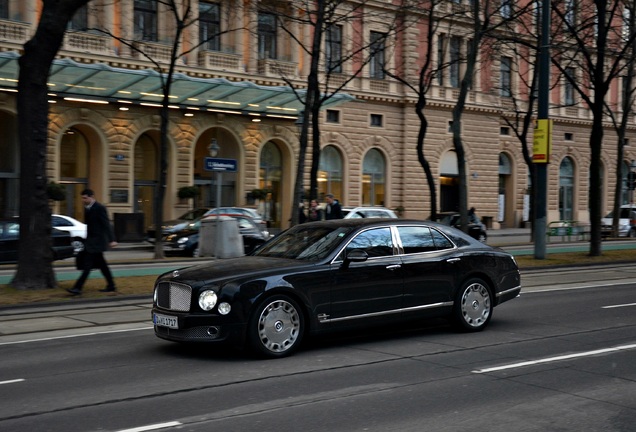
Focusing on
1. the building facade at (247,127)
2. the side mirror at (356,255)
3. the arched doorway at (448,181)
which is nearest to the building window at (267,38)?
the building facade at (247,127)

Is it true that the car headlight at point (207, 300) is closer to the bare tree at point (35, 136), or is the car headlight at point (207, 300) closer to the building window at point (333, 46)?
the bare tree at point (35, 136)

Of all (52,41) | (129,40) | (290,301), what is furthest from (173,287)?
(129,40)

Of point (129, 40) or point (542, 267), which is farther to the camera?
point (129, 40)

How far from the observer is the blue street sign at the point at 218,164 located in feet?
69.8

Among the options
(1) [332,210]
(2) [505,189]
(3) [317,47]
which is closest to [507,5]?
(3) [317,47]

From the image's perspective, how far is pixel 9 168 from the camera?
33.8 meters

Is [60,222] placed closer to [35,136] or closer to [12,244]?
[12,244]

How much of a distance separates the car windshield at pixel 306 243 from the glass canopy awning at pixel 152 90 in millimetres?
18819

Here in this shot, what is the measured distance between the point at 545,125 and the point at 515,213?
3003 centimetres

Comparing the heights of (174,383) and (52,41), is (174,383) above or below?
below

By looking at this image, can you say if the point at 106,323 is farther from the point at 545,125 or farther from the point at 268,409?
the point at 545,125

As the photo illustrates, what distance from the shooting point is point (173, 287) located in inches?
359

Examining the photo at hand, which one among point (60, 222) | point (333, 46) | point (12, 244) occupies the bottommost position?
point (12, 244)

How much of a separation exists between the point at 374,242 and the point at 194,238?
17651 mm
